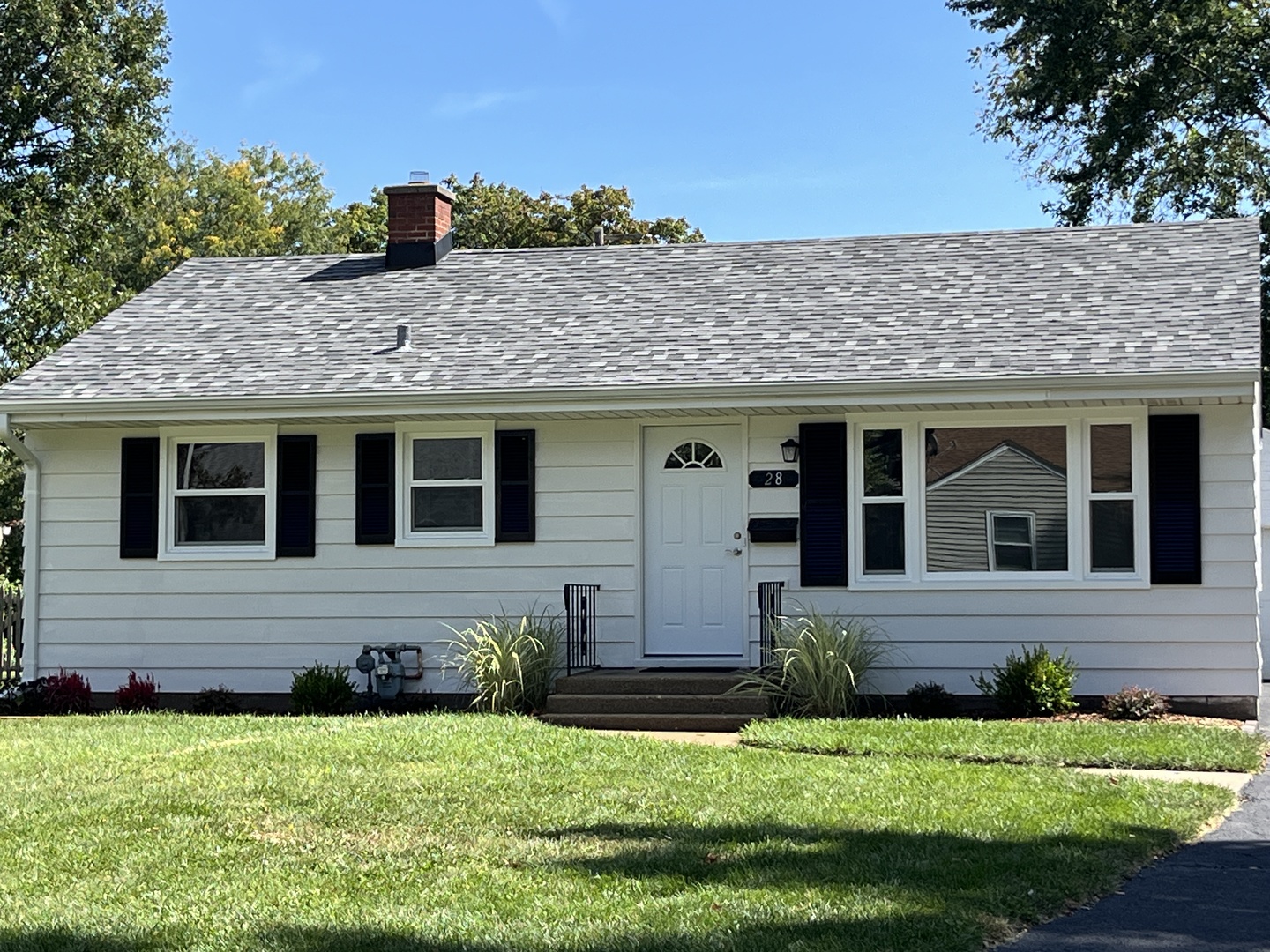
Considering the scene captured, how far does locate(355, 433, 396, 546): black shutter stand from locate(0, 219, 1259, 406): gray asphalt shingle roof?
0.62 m

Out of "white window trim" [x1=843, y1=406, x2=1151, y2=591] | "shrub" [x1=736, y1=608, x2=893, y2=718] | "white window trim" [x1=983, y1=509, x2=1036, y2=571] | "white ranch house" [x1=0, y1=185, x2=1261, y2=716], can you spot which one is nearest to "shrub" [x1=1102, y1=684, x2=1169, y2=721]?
"white ranch house" [x1=0, y1=185, x2=1261, y2=716]

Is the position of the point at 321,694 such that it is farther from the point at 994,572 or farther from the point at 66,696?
the point at 994,572

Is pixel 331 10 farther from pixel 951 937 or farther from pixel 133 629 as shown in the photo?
pixel 951 937

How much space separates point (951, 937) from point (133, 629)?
10.7 metres

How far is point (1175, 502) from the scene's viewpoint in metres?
12.6

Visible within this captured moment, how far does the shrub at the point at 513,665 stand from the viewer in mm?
13102

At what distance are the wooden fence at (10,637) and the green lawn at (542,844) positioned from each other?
5508 millimetres

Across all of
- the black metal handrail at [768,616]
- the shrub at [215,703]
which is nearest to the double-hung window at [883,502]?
the black metal handrail at [768,616]

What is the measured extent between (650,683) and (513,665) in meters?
1.24

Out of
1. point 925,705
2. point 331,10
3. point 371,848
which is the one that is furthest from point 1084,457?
point 331,10

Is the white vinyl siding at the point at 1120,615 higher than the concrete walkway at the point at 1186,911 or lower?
higher

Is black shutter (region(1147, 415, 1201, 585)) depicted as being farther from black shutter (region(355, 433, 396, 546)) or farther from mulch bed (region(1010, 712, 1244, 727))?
black shutter (region(355, 433, 396, 546))

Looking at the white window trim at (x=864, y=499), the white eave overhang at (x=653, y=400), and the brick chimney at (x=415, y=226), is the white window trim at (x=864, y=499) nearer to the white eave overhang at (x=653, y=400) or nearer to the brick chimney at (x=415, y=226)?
the white eave overhang at (x=653, y=400)

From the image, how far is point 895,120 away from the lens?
73.9 feet
